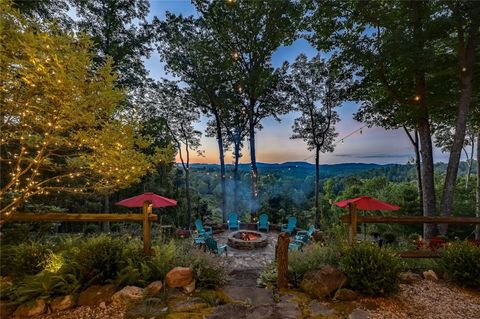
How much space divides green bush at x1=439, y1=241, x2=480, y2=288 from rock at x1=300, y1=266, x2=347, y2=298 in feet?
6.63

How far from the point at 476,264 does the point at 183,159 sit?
16.3 m

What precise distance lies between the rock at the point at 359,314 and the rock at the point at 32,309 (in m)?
3.99

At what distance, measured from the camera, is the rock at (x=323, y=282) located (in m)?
3.24

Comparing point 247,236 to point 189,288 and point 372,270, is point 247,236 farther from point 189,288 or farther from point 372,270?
point 372,270

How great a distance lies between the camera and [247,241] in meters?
9.03

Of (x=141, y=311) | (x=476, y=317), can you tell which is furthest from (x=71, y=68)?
(x=476, y=317)

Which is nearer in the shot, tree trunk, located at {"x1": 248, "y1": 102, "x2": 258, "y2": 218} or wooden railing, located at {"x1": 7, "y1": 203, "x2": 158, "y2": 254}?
wooden railing, located at {"x1": 7, "y1": 203, "x2": 158, "y2": 254}

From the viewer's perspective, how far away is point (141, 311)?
2760 mm

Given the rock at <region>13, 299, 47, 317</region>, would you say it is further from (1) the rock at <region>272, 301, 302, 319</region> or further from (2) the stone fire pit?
(2) the stone fire pit

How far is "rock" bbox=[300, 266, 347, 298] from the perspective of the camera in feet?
10.6

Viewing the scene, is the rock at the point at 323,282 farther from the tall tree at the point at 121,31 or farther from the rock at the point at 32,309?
the tall tree at the point at 121,31

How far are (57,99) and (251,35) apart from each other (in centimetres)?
1098

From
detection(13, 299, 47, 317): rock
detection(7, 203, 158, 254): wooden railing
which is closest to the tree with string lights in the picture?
detection(7, 203, 158, 254): wooden railing

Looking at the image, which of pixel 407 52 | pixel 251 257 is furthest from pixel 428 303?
pixel 407 52
